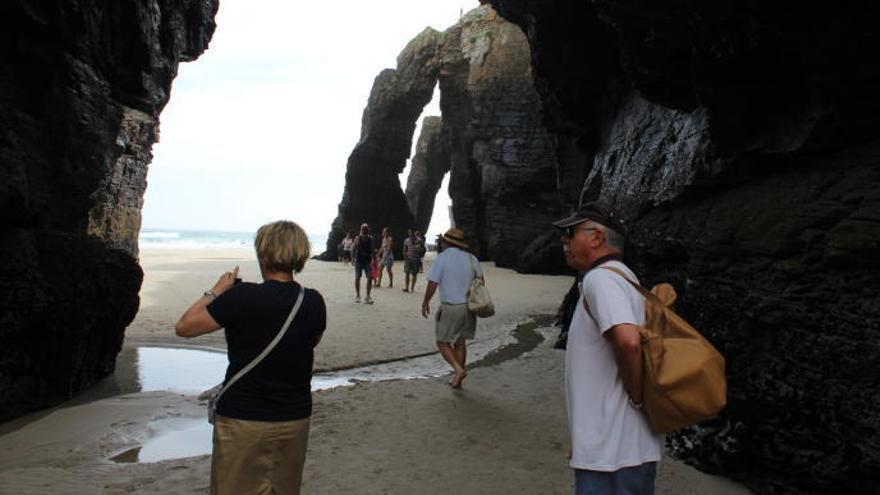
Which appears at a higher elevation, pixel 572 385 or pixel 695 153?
pixel 695 153

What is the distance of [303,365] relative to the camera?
10.5 feet

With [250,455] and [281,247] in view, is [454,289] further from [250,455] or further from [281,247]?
[250,455]

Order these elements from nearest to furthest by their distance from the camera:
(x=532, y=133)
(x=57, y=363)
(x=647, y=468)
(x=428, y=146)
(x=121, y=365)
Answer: (x=647, y=468) < (x=57, y=363) < (x=121, y=365) < (x=532, y=133) < (x=428, y=146)

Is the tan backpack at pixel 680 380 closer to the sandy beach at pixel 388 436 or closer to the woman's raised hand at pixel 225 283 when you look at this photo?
the woman's raised hand at pixel 225 283

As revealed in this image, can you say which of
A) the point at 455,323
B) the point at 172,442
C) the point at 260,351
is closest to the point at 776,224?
the point at 455,323

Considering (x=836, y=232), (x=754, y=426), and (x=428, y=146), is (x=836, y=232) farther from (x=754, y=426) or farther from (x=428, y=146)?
(x=428, y=146)

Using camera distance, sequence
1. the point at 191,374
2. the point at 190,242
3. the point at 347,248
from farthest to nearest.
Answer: the point at 190,242, the point at 347,248, the point at 191,374

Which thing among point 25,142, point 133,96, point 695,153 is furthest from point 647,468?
point 133,96

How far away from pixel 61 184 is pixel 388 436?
18.5ft

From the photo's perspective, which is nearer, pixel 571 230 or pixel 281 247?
pixel 571 230

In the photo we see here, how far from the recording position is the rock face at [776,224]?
4.29 metres

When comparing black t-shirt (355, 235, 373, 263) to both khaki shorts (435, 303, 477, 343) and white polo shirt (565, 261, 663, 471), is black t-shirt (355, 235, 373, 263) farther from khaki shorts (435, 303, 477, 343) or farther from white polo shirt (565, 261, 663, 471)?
white polo shirt (565, 261, 663, 471)

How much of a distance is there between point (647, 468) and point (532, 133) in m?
28.9

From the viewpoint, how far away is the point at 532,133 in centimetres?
3078
